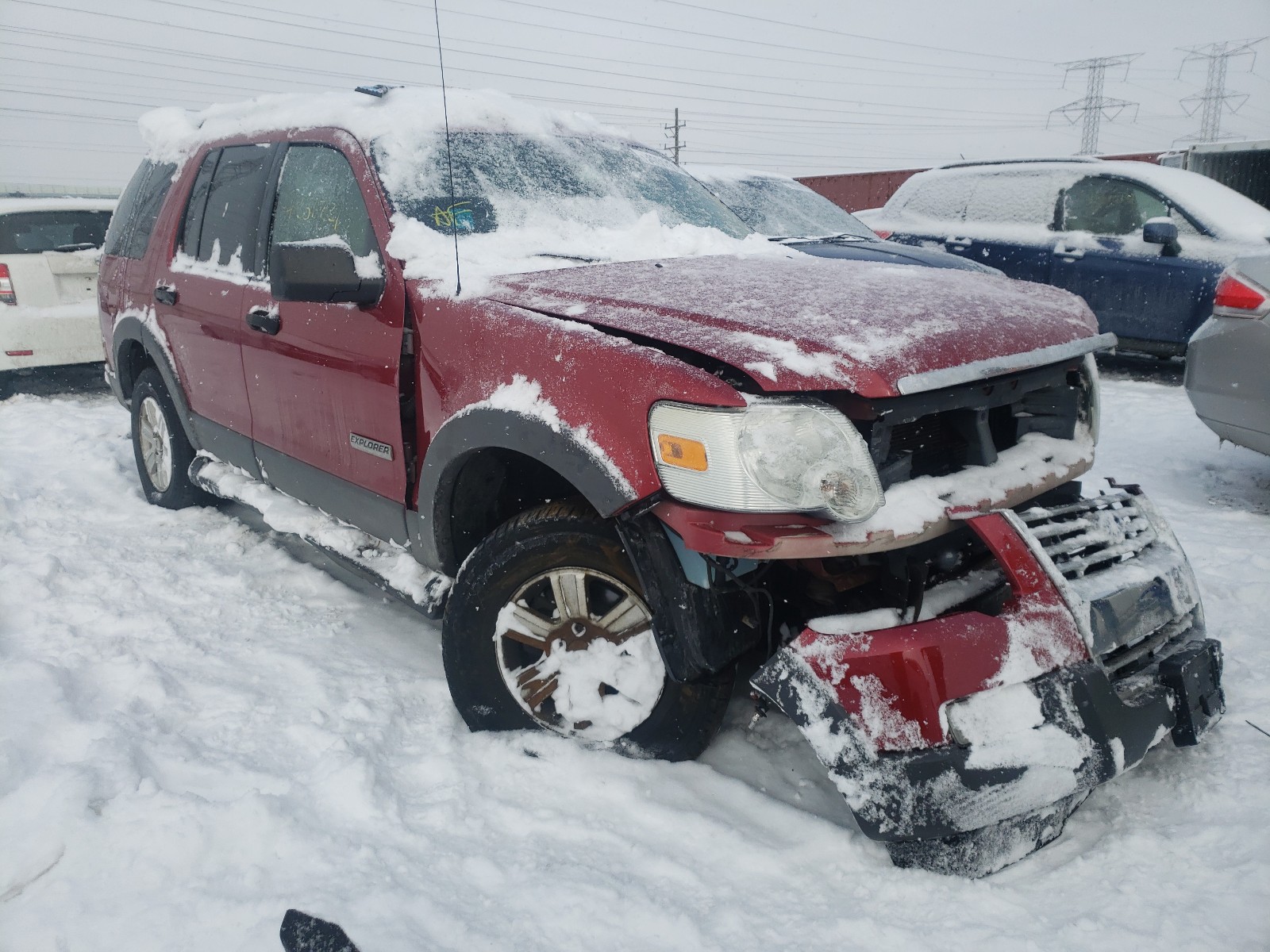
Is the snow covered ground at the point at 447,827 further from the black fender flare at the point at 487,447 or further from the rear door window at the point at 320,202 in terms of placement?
the rear door window at the point at 320,202

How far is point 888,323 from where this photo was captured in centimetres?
206

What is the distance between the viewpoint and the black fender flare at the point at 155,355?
13.4 feet

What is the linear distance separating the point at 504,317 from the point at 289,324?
1.14 meters

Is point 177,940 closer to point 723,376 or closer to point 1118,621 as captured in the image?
point 723,376

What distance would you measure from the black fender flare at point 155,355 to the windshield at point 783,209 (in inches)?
155

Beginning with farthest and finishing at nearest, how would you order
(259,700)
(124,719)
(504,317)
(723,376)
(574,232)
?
(574,232), (259,700), (124,719), (504,317), (723,376)

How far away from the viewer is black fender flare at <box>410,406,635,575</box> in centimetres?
203

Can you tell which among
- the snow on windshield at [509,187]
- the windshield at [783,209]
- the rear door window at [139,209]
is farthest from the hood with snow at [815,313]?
the windshield at [783,209]

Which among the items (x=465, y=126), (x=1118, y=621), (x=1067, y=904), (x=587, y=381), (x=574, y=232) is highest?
(x=465, y=126)

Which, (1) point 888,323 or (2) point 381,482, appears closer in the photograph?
(1) point 888,323

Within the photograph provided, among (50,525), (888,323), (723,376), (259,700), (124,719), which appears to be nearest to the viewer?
(723,376)

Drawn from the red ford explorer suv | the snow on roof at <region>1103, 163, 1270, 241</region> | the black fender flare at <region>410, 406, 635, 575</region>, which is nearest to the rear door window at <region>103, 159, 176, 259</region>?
the red ford explorer suv

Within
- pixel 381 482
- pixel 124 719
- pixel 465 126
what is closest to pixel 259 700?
pixel 124 719

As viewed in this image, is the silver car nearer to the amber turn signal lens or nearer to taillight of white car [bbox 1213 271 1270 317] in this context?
taillight of white car [bbox 1213 271 1270 317]
